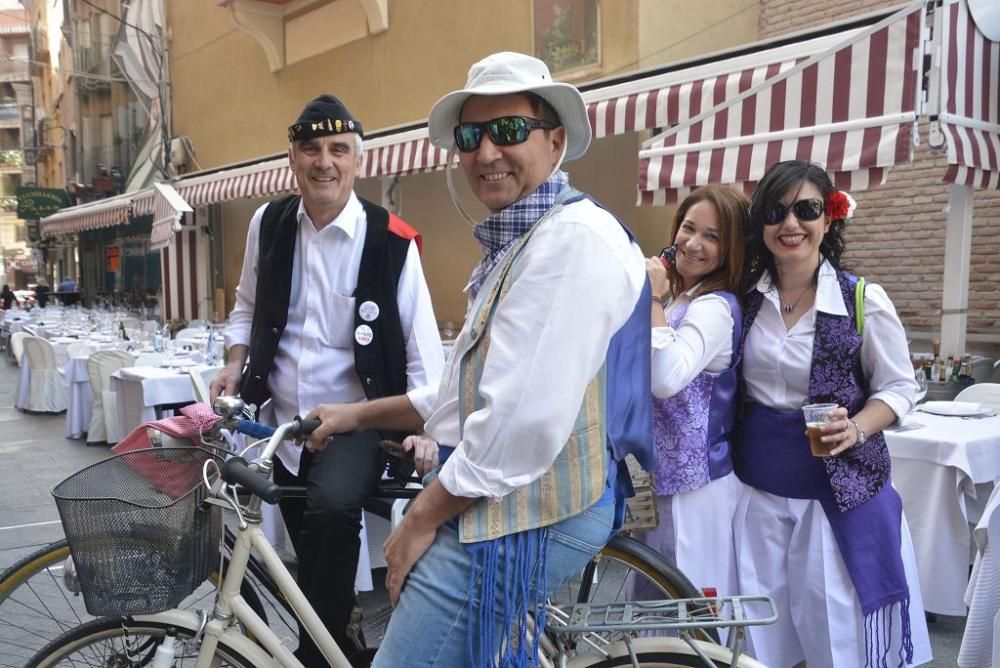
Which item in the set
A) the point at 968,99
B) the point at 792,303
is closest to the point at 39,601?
the point at 792,303

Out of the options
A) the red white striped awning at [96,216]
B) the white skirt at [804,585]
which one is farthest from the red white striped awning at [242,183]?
the white skirt at [804,585]

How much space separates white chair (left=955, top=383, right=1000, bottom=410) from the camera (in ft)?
15.7

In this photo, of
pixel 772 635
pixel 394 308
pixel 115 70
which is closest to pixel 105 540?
pixel 394 308

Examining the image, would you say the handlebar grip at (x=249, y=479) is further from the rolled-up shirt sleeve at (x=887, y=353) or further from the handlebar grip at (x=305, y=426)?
the rolled-up shirt sleeve at (x=887, y=353)

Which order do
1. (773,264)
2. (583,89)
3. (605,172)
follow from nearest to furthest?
1. (773,264)
2. (583,89)
3. (605,172)

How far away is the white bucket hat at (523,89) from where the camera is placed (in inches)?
61.0

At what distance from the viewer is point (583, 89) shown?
8000 mm

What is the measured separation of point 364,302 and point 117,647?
1136 mm

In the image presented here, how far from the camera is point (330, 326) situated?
2600 mm

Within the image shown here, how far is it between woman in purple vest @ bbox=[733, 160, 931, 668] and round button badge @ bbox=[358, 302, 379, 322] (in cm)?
111

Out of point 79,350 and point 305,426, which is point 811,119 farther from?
point 79,350

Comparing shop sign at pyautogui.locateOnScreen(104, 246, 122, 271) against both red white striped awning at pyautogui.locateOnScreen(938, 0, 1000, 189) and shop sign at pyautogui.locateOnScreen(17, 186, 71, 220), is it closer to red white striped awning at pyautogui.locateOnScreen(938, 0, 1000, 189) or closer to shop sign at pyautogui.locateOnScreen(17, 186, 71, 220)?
shop sign at pyautogui.locateOnScreen(17, 186, 71, 220)

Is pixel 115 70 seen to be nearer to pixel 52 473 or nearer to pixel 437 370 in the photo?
pixel 52 473

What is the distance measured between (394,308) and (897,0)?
771 centimetres
